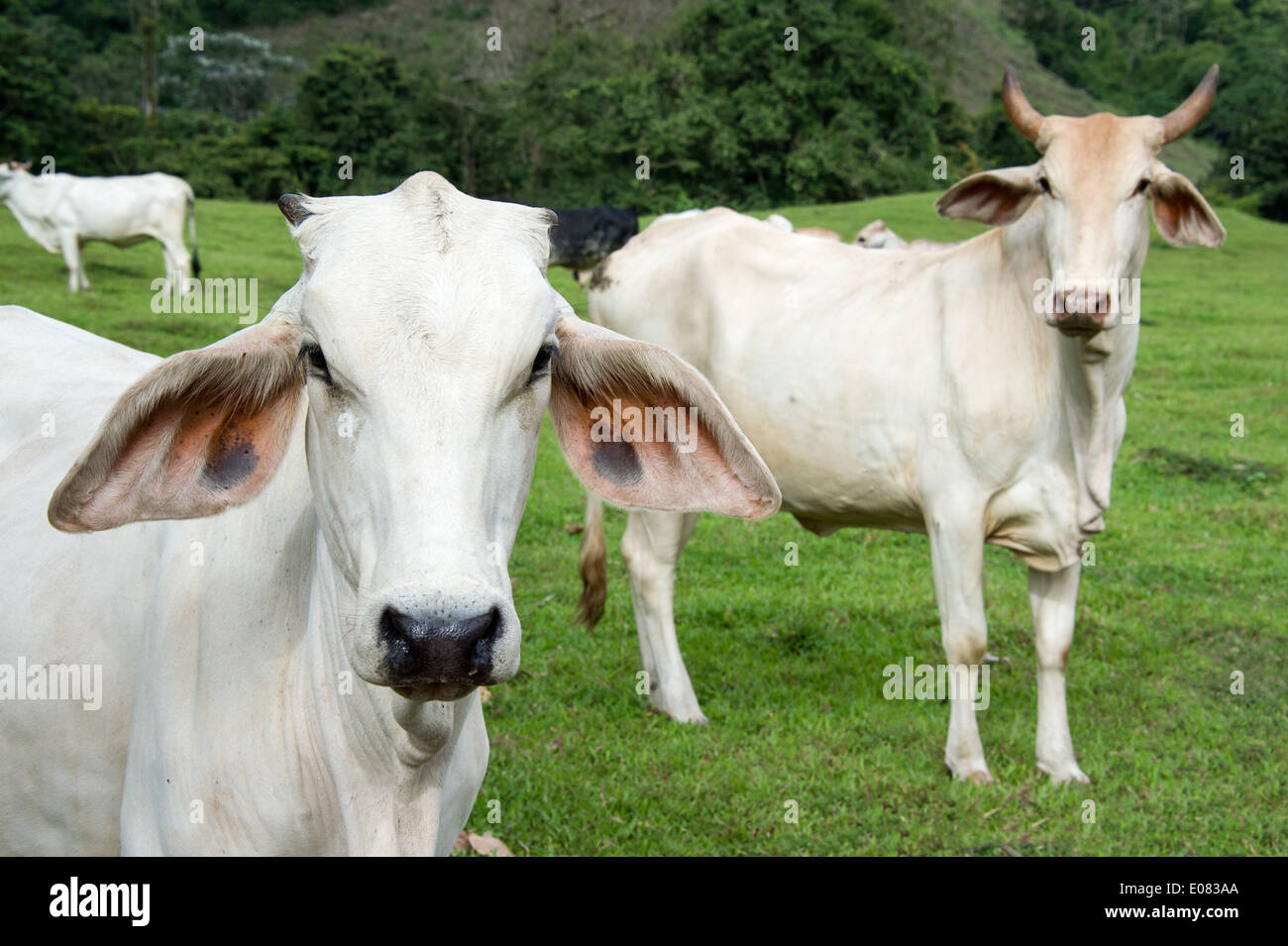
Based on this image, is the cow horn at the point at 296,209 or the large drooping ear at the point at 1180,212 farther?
the large drooping ear at the point at 1180,212

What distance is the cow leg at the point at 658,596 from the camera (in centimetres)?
588

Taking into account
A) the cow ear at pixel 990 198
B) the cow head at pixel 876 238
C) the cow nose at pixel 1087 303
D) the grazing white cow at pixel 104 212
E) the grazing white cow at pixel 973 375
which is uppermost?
the cow ear at pixel 990 198

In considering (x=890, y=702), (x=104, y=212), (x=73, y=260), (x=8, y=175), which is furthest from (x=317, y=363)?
(x=8, y=175)

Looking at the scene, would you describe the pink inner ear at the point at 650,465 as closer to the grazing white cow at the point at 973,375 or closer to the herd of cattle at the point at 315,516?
the herd of cattle at the point at 315,516

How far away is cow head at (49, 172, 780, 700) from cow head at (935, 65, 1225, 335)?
2543 mm

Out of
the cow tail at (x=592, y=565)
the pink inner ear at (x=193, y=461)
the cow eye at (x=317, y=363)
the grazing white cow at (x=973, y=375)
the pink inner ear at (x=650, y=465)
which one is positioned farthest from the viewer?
the cow tail at (x=592, y=565)

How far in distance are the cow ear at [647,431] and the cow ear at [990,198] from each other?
3245 mm

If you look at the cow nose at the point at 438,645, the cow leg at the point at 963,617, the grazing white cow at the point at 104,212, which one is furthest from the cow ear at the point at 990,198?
the grazing white cow at the point at 104,212

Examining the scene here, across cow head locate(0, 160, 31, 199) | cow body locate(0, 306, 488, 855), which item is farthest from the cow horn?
cow head locate(0, 160, 31, 199)

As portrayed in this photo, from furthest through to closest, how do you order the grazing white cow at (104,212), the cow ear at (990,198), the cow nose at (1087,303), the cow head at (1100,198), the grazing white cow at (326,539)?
the grazing white cow at (104,212), the cow ear at (990,198), the cow head at (1100,198), the cow nose at (1087,303), the grazing white cow at (326,539)

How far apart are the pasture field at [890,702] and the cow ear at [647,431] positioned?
2.30 meters

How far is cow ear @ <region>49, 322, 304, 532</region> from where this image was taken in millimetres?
2246

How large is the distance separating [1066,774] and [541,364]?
12.2 feet

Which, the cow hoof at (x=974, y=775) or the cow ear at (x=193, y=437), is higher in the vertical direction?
the cow ear at (x=193, y=437)
